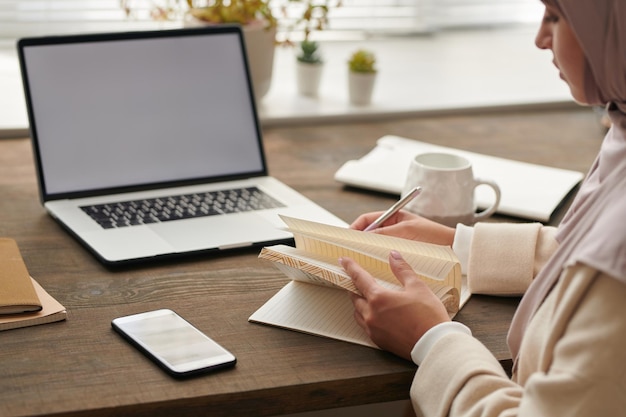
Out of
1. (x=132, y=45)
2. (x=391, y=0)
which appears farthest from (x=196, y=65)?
(x=391, y=0)

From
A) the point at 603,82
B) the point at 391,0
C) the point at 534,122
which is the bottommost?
the point at 534,122

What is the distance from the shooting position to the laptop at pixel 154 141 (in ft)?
4.13

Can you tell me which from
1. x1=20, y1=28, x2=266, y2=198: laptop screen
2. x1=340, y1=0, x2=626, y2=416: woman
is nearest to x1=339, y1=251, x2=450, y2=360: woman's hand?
x1=340, y1=0, x2=626, y2=416: woman

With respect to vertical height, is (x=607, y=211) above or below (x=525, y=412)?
above

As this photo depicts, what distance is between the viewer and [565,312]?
77 cm

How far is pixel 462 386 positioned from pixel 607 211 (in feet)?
0.70

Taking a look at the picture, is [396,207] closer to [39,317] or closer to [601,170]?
[601,170]

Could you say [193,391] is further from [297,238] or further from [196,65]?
[196,65]

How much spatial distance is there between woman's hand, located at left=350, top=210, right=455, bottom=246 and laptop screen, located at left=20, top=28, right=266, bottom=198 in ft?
0.95

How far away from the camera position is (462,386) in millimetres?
875

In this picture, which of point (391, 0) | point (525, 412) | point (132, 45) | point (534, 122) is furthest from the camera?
point (391, 0)

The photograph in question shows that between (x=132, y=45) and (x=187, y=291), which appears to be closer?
(x=187, y=291)

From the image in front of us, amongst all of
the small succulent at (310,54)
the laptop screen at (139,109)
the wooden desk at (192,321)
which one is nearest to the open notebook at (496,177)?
the wooden desk at (192,321)

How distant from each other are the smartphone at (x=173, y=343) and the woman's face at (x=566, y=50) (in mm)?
420
